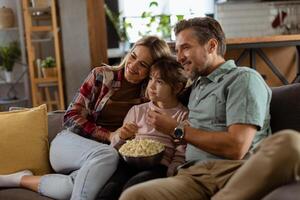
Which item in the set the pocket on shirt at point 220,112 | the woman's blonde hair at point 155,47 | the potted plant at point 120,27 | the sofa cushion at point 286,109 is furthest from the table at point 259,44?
the pocket on shirt at point 220,112

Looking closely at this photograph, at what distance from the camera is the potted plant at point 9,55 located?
429 cm

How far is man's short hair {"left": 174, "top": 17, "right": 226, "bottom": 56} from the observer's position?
5.40ft

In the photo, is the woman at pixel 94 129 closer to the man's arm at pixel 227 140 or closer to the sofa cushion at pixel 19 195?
the sofa cushion at pixel 19 195

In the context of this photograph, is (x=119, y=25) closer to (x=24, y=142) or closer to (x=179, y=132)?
(x=24, y=142)

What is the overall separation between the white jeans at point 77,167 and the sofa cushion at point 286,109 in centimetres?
72

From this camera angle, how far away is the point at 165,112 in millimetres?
1861

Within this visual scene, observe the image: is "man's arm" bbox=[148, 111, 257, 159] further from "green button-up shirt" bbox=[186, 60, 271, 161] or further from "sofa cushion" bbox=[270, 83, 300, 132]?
"sofa cushion" bbox=[270, 83, 300, 132]

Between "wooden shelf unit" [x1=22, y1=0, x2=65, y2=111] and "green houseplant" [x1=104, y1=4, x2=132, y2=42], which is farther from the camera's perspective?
"green houseplant" [x1=104, y1=4, x2=132, y2=42]

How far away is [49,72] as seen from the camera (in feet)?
13.8

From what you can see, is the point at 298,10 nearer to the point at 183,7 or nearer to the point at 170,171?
the point at 183,7

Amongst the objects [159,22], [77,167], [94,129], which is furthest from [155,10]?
[77,167]

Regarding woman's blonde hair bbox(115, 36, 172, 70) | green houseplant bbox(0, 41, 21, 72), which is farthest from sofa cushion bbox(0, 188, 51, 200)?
green houseplant bbox(0, 41, 21, 72)

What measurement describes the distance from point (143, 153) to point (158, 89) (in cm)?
36

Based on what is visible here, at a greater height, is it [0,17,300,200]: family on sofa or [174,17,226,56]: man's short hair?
[174,17,226,56]: man's short hair
